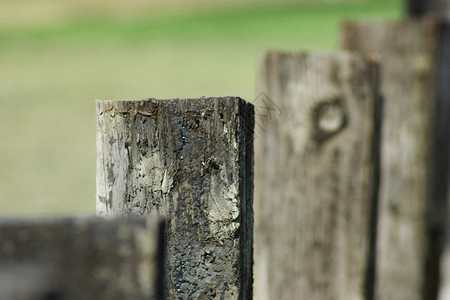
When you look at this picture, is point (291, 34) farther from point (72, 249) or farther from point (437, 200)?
point (72, 249)

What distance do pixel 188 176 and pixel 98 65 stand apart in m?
17.6

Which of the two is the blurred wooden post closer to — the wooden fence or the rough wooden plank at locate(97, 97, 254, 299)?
the wooden fence

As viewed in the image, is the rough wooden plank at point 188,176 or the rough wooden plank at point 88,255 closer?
the rough wooden plank at point 88,255

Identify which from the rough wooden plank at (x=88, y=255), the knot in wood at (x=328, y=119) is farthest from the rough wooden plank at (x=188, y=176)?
the knot in wood at (x=328, y=119)

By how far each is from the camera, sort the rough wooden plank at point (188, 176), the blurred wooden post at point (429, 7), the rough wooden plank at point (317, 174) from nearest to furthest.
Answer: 1. the rough wooden plank at point (188, 176)
2. the rough wooden plank at point (317, 174)
3. the blurred wooden post at point (429, 7)

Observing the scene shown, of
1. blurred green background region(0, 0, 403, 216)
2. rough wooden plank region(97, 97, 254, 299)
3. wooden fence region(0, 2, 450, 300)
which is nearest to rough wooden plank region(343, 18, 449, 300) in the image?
wooden fence region(0, 2, 450, 300)

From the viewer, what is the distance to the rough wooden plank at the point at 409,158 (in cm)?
237

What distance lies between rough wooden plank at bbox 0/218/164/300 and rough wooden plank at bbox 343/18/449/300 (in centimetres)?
178

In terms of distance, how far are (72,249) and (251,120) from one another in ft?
1.90

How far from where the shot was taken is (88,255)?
2.44 feet

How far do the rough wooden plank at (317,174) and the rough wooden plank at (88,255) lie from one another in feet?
3.92

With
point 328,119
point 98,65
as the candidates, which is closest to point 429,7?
point 328,119

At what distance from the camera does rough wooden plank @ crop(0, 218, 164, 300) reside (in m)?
0.73

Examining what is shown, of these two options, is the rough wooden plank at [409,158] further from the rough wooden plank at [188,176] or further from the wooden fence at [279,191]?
the rough wooden plank at [188,176]
